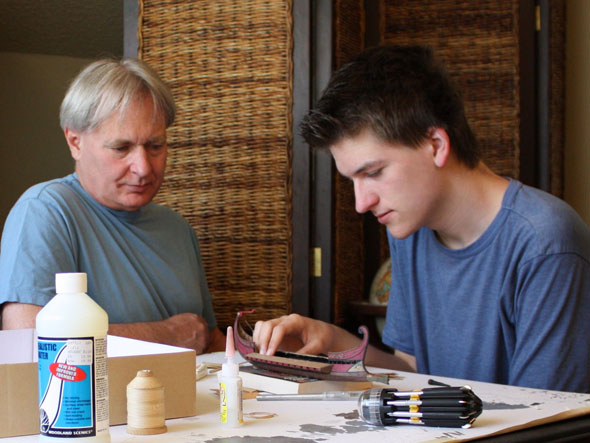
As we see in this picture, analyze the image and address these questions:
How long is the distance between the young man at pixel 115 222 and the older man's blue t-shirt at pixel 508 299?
604 mm

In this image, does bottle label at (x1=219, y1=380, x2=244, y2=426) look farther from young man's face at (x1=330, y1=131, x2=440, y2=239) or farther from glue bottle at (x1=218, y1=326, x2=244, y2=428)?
young man's face at (x1=330, y1=131, x2=440, y2=239)

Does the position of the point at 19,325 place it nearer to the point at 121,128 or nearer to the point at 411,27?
the point at 121,128

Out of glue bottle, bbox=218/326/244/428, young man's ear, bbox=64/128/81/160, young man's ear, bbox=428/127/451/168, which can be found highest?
young man's ear, bbox=64/128/81/160

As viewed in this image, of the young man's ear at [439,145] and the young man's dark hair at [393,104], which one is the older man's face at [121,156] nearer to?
the young man's dark hair at [393,104]

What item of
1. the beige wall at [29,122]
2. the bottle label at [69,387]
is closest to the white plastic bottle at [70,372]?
the bottle label at [69,387]

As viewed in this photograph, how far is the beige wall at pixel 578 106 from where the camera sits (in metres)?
3.29

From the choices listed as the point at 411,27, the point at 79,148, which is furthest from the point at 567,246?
the point at 411,27

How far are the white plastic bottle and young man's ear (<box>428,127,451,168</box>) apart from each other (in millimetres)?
908

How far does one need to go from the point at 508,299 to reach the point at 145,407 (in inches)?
Result: 32.3

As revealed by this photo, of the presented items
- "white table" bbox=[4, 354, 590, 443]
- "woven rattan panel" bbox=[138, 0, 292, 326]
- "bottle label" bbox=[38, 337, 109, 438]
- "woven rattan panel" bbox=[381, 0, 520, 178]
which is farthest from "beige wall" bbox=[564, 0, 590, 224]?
"bottle label" bbox=[38, 337, 109, 438]

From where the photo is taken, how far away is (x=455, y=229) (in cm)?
158

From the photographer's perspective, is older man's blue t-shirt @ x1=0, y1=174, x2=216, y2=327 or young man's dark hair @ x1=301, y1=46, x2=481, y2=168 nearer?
young man's dark hair @ x1=301, y1=46, x2=481, y2=168

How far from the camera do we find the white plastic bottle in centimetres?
80

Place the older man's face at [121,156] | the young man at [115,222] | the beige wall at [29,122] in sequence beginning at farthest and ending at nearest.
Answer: the beige wall at [29,122]
the older man's face at [121,156]
the young man at [115,222]
